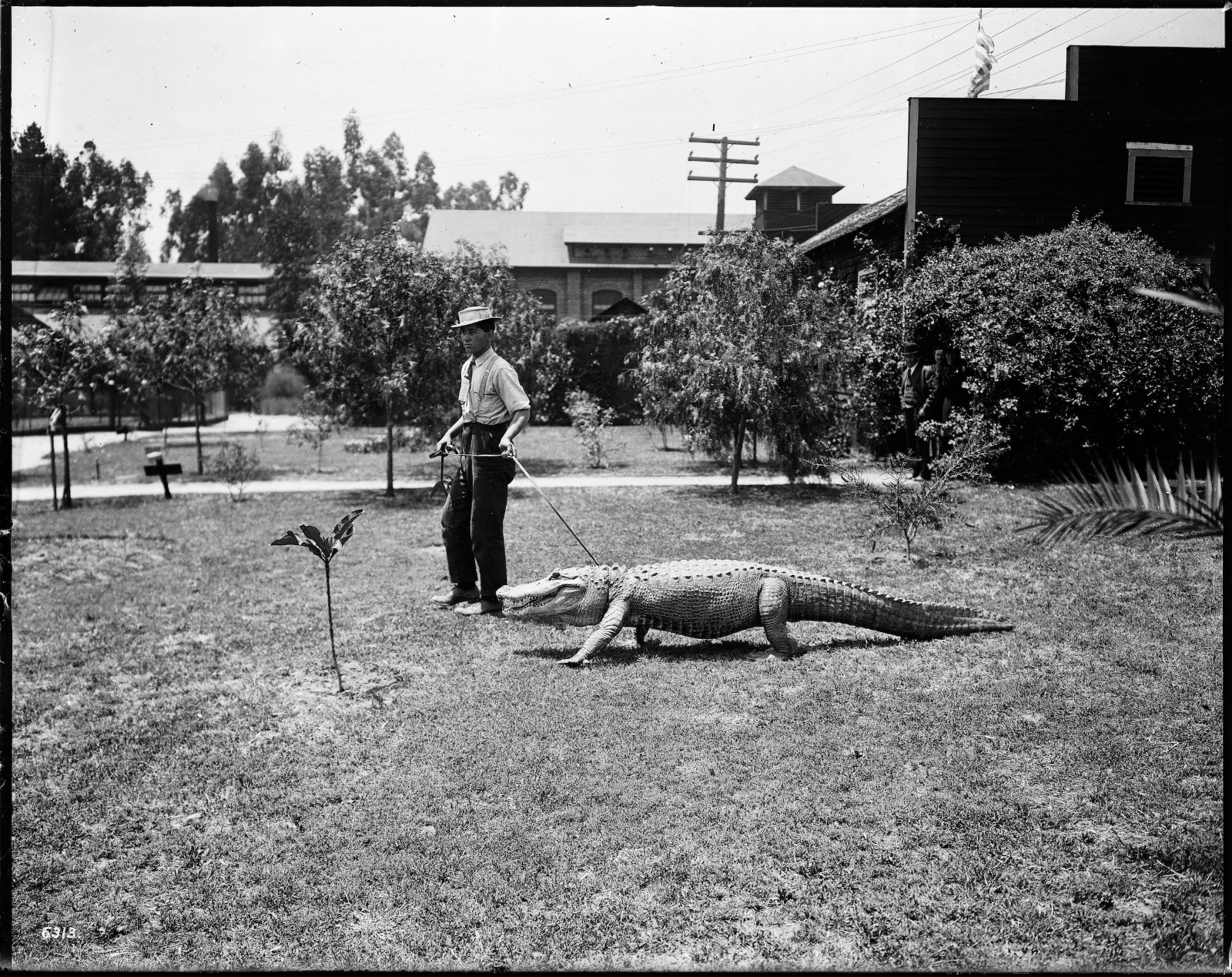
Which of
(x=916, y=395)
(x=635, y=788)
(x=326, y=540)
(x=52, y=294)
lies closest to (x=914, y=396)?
(x=916, y=395)

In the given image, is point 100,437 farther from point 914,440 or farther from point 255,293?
point 914,440

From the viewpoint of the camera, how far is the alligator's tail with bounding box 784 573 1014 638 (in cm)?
618

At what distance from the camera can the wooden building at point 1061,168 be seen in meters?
10.5

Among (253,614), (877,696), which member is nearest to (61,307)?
(253,614)

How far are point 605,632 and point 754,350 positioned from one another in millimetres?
7118

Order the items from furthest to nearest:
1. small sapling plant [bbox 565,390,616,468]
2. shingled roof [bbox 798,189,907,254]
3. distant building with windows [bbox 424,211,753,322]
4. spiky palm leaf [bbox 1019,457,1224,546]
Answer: distant building with windows [bbox 424,211,753,322], small sapling plant [bbox 565,390,616,468], shingled roof [bbox 798,189,907,254], spiky palm leaf [bbox 1019,457,1224,546]

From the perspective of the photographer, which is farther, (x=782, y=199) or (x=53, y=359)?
(x=782, y=199)

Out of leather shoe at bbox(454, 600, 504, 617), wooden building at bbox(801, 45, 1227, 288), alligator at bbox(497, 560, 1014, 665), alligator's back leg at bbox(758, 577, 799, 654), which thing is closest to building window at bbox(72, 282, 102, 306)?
leather shoe at bbox(454, 600, 504, 617)

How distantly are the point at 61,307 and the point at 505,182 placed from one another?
2756 centimetres

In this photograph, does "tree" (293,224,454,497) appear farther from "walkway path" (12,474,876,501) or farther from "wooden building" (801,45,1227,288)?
"wooden building" (801,45,1227,288)

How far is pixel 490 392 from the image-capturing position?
702 cm

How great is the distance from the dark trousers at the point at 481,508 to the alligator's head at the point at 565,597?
82 centimetres

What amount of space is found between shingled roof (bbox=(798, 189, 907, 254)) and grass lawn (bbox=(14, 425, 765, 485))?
13.3 ft

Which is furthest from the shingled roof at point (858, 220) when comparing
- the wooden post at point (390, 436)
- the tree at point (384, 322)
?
the wooden post at point (390, 436)
